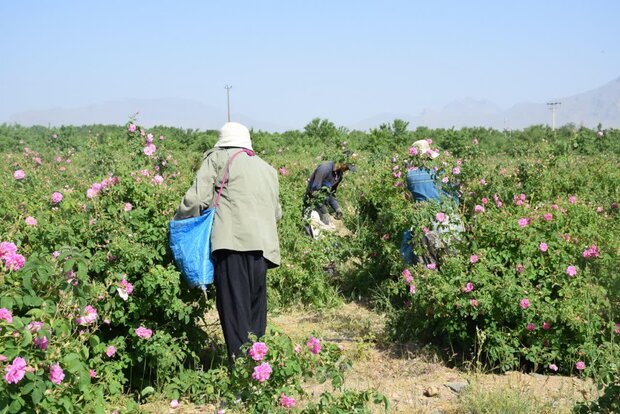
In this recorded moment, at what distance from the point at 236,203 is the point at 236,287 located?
1.52ft

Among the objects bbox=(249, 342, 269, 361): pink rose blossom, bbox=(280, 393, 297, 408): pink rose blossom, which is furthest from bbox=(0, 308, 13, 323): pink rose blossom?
bbox=(280, 393, 297, 408): pink rose blossom

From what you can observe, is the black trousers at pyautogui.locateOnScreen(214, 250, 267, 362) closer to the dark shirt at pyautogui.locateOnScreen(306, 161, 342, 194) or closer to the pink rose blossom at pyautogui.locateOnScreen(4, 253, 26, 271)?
the pink rose blossom at pyautogui.locateOnScreen(4, 253, 26, 271)

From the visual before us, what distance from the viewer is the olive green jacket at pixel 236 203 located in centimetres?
402

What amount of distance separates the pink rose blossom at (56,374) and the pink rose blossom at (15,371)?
202 millimetres

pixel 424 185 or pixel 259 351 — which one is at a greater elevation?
pixel 424 185

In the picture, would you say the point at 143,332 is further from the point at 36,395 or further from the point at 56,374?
the point at 36,395

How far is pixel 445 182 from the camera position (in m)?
5.85

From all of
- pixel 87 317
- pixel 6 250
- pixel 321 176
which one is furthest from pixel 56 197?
pixel 321 176

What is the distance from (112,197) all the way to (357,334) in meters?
2.35

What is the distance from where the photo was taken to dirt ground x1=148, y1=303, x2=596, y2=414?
383cm

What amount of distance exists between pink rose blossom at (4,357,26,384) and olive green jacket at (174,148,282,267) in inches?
66.4

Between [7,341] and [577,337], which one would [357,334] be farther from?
[7,341]

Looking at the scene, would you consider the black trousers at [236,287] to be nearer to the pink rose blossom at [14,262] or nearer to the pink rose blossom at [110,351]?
the pink rose blossom at [110,351]

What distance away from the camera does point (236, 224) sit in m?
4.05
